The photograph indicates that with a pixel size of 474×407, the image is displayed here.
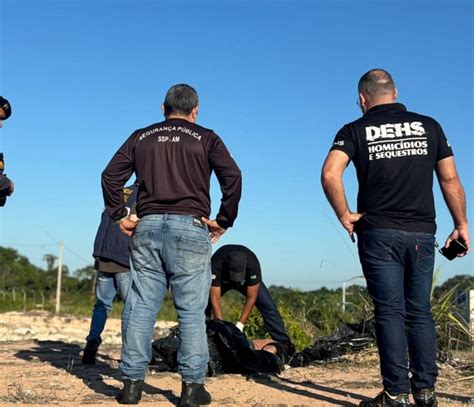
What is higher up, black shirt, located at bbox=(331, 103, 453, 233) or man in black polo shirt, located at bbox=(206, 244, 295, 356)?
black shirt, located at bbox=(331, 103, 453, 233)

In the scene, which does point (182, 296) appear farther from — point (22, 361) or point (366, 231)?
point (22, 361)

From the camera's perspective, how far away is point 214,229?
4629 millimetres

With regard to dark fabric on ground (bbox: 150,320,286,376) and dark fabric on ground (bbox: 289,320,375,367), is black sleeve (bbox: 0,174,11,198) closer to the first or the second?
dark fabric on ground (bbox: 150,320,286,376)

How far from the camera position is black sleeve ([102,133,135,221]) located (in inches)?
182

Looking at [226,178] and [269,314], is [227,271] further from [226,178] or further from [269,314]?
[226,178]

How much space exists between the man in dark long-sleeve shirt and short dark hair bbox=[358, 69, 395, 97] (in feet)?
3.28

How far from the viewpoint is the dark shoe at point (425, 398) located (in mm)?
4309

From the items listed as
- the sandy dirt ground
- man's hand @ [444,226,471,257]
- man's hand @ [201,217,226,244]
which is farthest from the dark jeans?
man's hand @ [444,226,471,257]

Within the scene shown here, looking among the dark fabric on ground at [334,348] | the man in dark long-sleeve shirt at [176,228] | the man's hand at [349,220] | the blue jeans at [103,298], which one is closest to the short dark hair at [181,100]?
the man in dark long-sleeve shirt at [176,228]

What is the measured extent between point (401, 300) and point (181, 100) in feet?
6.32

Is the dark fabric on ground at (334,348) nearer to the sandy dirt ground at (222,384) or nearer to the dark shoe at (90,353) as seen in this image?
the sandy dirt ground at (222,384)

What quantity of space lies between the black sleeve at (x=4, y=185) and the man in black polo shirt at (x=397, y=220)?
2753 mm

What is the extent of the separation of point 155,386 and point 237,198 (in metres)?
1.67

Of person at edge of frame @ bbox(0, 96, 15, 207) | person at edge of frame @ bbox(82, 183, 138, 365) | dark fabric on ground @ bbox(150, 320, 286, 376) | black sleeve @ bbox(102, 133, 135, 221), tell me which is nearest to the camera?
black sleeve @ bbox(102, 133, 135, 221)
